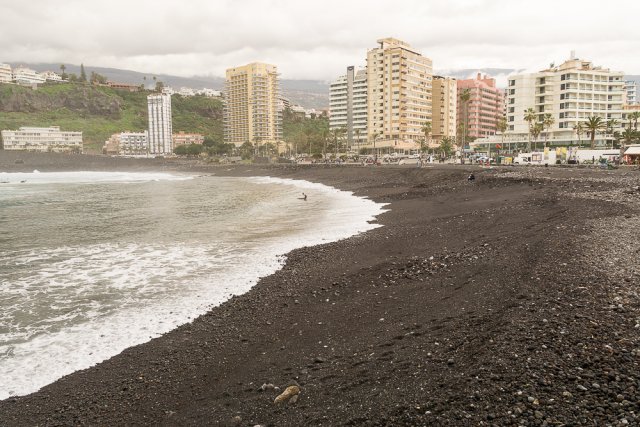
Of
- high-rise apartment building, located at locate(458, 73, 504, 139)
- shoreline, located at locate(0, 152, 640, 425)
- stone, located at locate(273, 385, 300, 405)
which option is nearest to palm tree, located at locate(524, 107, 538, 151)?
high-rise apartment building, located at locate(458, 73, 504, 139)

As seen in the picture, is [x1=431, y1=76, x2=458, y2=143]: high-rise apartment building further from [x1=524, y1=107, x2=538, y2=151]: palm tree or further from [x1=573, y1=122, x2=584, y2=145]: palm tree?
[x1=573, y1=122, x2=584, y2=145]: palm tree

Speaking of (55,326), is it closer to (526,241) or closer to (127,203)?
(526,241)

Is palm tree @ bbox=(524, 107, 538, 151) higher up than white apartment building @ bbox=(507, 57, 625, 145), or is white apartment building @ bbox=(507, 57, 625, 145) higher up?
white apartment building @ bbox=(507, 57, 625, 145)

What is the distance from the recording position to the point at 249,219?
2902cm

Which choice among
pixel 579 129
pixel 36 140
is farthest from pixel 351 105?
pixel 36 140

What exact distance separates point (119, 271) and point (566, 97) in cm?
10596

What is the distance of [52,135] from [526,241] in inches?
8824

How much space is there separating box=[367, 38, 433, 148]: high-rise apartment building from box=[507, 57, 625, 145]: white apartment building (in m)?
43.4

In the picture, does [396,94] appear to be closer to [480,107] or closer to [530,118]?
[480,107]

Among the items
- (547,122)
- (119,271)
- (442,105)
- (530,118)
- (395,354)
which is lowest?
(119,271)

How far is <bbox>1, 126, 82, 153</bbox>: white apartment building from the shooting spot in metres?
185

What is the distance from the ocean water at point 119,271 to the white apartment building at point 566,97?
84710 mm

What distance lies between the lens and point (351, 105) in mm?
167000

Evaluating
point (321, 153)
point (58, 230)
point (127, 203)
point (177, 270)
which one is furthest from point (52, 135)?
point (177, 270)
